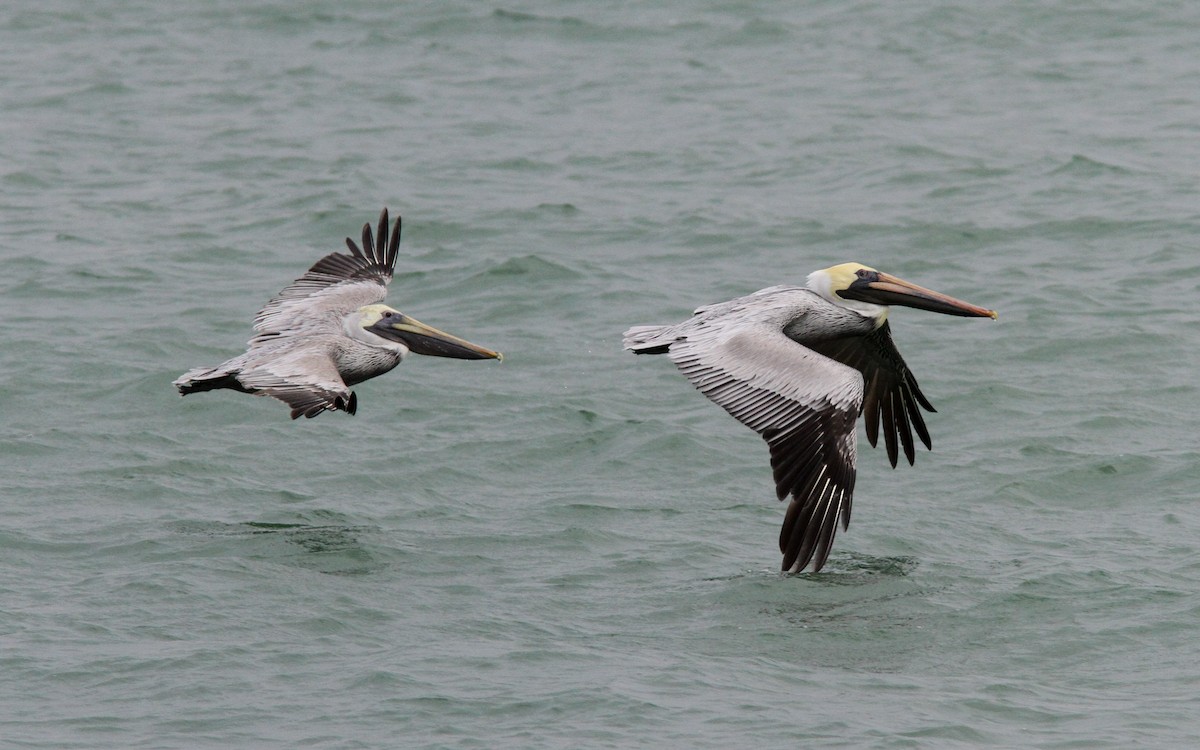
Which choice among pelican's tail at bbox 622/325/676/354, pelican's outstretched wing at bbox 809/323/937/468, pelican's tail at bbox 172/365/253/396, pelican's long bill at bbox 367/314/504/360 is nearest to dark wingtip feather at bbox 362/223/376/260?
pelican's long bill at bbox 367/314/504/360

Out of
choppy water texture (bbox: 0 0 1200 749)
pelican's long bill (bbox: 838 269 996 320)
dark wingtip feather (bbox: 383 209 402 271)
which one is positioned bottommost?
choppy water texture (bbox: 0 0 1200 749)

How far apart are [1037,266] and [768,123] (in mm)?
4351

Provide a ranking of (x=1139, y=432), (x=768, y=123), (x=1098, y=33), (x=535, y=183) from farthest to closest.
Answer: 1. (x=1098, y=33)
2. (x=768, y=123)
3. (x=535, y=183)
4. (x=1139, y=432)

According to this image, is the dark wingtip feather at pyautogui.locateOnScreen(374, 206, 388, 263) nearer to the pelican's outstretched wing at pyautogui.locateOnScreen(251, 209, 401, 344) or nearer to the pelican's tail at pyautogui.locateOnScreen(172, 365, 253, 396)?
the pelican's outstretched wing at pyautogui.locateOnScreen(251, 209, 401, 344)

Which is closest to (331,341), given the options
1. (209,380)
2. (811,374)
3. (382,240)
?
(209,380)

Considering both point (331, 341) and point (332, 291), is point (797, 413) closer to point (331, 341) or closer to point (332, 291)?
point (331, 341)

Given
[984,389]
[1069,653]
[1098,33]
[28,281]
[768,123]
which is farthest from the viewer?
[1098,33]

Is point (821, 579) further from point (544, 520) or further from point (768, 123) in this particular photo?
point (768, 123)

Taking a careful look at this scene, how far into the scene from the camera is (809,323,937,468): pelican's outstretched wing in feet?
33.7

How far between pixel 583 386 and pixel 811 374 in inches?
128

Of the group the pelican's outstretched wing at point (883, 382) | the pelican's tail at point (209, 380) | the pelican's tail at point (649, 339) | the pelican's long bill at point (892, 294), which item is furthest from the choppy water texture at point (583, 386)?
the pelican's long bill at point (892, 294)

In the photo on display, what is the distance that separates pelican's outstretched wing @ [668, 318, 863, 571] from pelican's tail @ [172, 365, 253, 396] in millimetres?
2347

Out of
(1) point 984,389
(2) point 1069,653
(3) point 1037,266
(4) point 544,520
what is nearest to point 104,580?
(4) point 544,520

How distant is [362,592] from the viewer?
8375 mm
